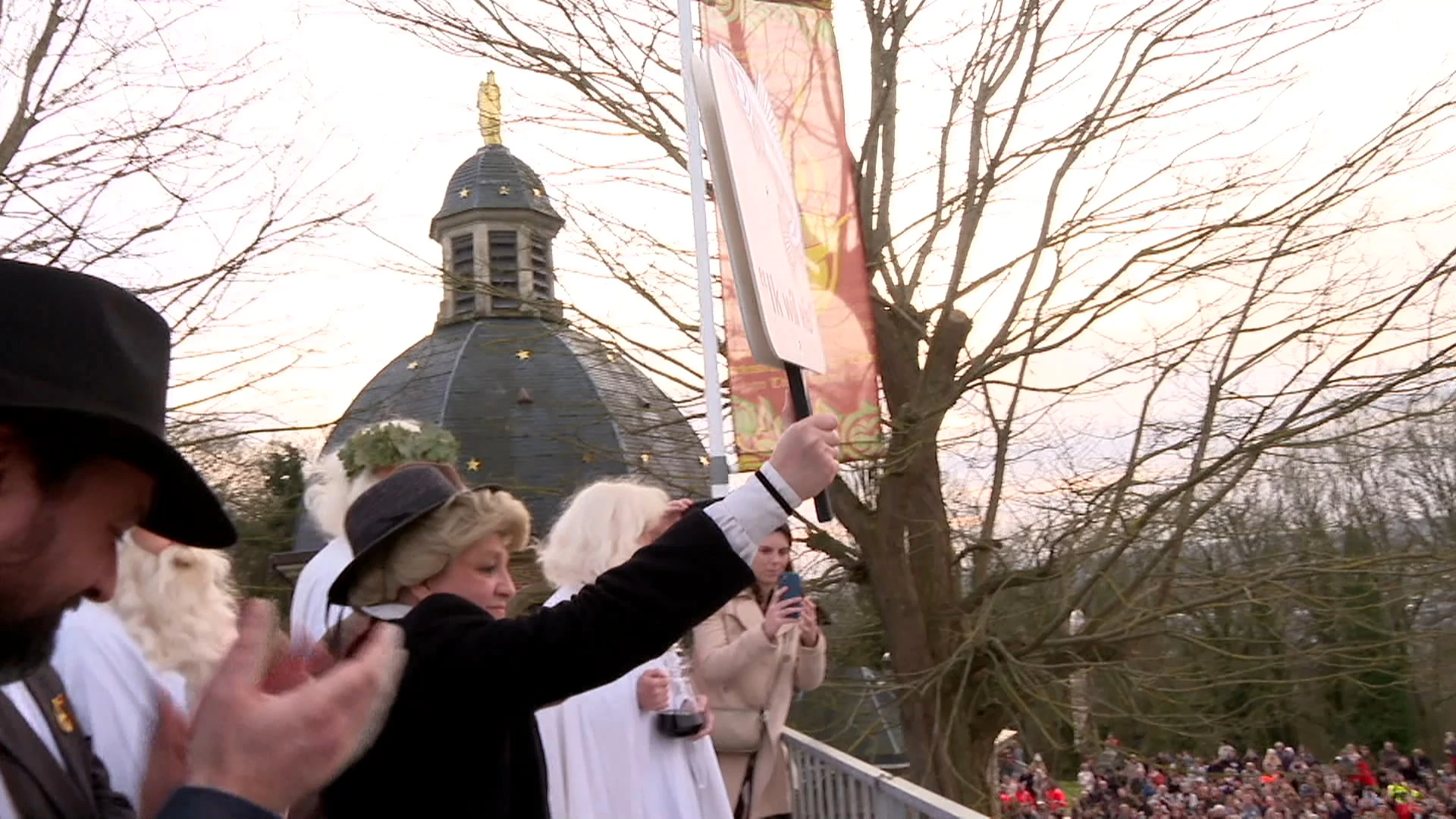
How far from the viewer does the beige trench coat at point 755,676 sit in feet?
16.3

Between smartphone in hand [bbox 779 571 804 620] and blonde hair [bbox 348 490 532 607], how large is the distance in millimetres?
2208

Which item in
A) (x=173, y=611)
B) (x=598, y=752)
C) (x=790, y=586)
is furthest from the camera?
(x=790, y=586)

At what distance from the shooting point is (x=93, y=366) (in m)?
1.16

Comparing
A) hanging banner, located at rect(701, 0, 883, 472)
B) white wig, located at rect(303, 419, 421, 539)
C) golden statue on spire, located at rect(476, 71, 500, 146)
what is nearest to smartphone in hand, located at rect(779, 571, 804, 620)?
hanging banner, located at rect(701, 0, 883, 472)

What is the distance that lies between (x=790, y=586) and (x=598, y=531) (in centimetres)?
112

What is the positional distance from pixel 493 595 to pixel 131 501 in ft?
5.22

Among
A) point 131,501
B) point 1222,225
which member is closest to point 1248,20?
point 1222,225

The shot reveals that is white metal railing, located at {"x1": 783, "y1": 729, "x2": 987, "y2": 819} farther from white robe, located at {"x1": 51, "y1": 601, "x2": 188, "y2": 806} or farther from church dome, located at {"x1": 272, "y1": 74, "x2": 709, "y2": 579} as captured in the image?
white robe, located at {"x1": 51, "y1": 601, "x2": 188, "y2": 806}

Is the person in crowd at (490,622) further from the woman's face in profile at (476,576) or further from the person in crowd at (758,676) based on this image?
the person in crowd at (758,676)

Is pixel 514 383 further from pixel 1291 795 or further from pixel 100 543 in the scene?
pixel 100 543

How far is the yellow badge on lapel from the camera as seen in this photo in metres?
1.34

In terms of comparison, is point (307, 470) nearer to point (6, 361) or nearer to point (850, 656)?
point (6, 361)

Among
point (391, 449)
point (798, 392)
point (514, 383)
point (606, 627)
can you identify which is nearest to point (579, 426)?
point (391, 449)

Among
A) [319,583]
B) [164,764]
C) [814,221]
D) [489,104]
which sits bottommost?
[164,764]
